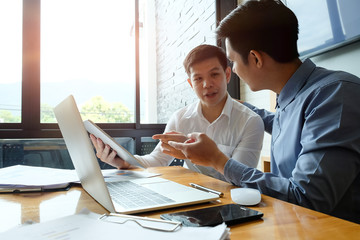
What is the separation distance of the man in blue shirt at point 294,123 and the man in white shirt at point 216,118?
29 cm

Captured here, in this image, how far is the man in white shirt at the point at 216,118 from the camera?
135 centimetres

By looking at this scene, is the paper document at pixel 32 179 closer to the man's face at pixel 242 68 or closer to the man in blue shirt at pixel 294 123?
the man in blue shirt at pixel 294 123

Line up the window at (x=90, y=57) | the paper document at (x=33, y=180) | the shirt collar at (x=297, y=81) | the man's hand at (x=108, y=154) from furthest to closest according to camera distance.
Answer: the window at (x=90, y=57) < the man's hand at (x=108, y=154) < the shirt collar at (x=297, y=81) < the paper document at (x=33, y=180)

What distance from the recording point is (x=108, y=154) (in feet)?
3.89

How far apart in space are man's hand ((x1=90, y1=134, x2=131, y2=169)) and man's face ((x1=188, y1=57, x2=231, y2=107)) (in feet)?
1.98

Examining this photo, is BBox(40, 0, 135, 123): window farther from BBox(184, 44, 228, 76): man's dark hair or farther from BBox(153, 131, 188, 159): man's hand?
BBox(153, 131, 188, 159): man's hand

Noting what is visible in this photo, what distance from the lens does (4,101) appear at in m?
2.19

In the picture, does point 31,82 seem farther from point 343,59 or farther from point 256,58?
point 343,59

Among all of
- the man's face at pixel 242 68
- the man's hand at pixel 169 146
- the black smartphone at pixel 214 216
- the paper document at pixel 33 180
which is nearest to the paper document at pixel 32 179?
the paper document at pixel 33 180

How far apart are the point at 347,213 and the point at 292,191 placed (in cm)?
21

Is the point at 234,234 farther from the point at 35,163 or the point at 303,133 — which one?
the point at 35,163

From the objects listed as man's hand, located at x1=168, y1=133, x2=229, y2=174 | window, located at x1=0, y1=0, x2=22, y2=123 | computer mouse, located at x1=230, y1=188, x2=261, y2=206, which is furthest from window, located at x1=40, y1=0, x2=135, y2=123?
computer mouse, located at x1=230, y1=188, x2=261, y2=206

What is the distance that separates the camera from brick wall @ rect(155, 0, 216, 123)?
8.10ft

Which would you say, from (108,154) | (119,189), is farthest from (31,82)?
Answer: (119,189)
